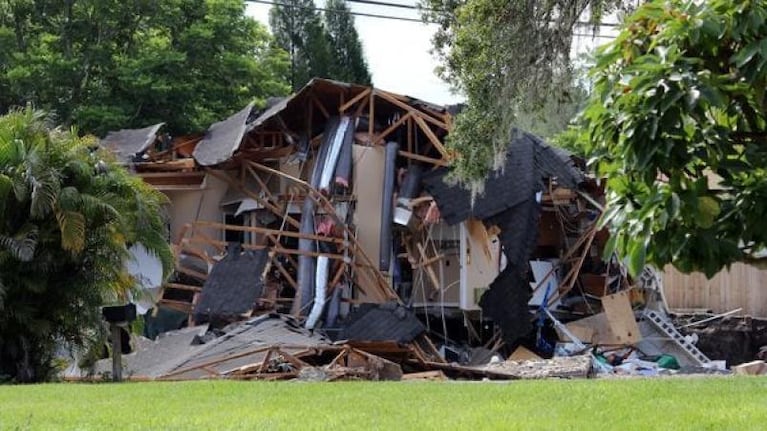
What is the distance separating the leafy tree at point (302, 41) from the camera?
4959 centimetres

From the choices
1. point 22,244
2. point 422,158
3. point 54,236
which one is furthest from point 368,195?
point 22,244

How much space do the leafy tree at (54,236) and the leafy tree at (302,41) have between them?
1198 inches

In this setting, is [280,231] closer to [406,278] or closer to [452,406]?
[406,278]

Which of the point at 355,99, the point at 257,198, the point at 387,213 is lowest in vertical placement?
the point at 387,213

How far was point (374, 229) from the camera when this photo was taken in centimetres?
2694

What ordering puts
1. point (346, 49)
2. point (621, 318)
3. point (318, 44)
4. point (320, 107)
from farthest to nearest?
point (346, 49), point (318, 44), point (320, 107), point (621, 318)

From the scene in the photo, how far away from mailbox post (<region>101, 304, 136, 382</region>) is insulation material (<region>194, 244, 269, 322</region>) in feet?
24.8

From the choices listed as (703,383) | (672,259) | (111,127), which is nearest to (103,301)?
(703,383)

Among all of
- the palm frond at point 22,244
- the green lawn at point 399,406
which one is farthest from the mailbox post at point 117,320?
the green lawn at point 399,406

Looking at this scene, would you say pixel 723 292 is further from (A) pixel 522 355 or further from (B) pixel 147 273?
(B) pixel 147 273

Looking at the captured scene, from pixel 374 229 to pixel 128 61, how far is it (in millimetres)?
15011

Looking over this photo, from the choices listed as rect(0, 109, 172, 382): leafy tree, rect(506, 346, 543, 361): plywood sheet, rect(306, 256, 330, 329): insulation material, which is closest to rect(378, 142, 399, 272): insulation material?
rect(306, 256, 330, 329): insulation material

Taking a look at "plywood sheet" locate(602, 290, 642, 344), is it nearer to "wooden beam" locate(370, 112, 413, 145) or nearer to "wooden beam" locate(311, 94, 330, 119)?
"wooden beam" locate(370, 112, 413, 145)

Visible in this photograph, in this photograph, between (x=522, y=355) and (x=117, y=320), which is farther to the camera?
(x=522, y=355)
